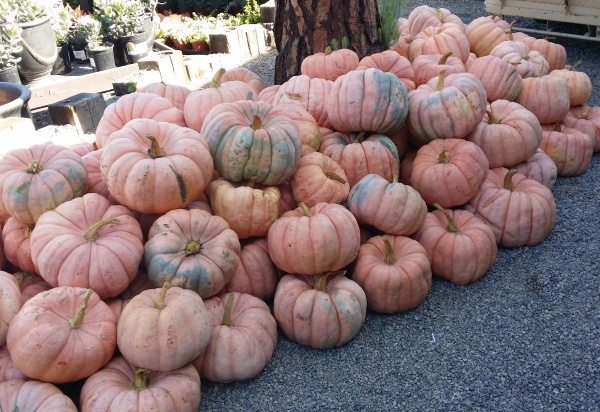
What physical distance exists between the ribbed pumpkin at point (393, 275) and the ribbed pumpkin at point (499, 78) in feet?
5.08

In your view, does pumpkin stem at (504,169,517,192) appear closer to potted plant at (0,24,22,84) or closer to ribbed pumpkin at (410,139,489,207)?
ribbed pumpkin at (410,139,489,207)

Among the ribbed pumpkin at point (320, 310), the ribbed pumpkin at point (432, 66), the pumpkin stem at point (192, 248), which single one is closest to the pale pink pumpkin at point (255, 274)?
the ribbed pumpkin at point (320, 310)

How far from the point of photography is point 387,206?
300cm

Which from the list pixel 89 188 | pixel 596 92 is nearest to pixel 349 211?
pixel 89 188

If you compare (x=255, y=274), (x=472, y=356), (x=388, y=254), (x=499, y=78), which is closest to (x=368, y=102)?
(x=388, y=254)

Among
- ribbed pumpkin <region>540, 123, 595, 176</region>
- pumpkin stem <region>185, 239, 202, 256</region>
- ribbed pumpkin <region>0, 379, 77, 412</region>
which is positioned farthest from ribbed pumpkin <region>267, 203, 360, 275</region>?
ribbed pumpkin <region>540, 123, 595, 176</region>

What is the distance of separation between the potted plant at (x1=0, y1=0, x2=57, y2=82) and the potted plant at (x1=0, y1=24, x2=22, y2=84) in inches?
4.6

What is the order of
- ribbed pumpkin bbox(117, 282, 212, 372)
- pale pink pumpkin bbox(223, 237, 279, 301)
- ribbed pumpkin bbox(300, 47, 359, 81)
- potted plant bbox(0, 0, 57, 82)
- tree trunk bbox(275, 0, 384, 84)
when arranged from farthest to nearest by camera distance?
potted plant bbox(0, 0, 57, 82)
tree trunk bbox(275, 0, 384, 84)
ribbed pumpkin bbox(300, 47, 359, 81)
pale pink pumpkin bbox(223, 237, 279, 301)
ribbed pumpkin bbox(117, 282, 212, 372)

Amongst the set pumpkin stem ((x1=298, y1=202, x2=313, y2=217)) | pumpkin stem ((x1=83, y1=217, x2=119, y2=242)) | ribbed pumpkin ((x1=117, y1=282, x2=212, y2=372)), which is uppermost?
pumpkin stem ((x1=83, y1=217, x2=119, y2=242))

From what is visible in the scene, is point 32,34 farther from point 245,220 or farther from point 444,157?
point 444,157

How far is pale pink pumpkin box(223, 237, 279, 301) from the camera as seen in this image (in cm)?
289

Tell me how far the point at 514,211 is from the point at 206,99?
182cm

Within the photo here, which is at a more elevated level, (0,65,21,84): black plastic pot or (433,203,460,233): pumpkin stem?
(0,65,21,84): black plastic pot

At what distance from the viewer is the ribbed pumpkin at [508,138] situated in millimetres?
3566
